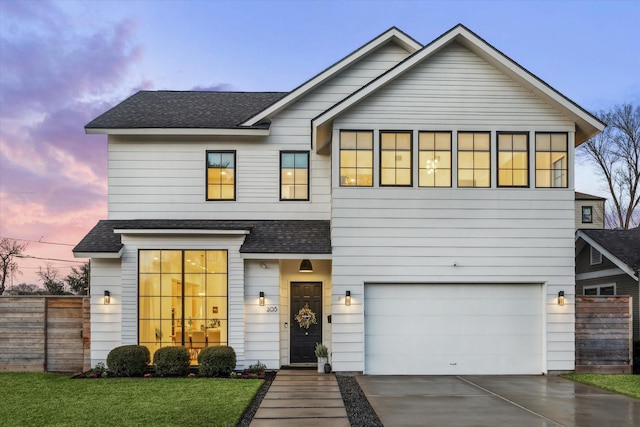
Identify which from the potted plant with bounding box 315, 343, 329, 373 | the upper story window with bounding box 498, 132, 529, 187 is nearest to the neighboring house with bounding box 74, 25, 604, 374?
the upper story window with bounding box 498, 132, 529, 187

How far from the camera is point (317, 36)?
36.8 metres

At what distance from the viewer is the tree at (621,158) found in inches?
1278

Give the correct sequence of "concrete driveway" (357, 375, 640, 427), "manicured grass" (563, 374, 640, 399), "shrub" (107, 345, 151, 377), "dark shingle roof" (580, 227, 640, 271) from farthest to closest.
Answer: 1. "dark shingle roof" (580, 227, 640, 271)
2. "shrub" (107, 345, 151, 377)
3. "manicured grass" (563, 374, 640, 399)
4. "concrete driveway" (357, 375, 640, 427)

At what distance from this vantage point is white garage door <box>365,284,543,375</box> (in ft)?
39.2

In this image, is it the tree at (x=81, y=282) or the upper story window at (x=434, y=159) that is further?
the tree at (x=81, y=282)

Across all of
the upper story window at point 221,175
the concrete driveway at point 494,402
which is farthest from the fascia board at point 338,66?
the concrete driveway at point 494,402

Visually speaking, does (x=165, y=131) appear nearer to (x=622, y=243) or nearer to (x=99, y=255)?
(x=99, y=255)

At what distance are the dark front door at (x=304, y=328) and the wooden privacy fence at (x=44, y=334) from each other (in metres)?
5.00

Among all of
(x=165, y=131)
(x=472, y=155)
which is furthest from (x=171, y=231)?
(x=472, y=155)

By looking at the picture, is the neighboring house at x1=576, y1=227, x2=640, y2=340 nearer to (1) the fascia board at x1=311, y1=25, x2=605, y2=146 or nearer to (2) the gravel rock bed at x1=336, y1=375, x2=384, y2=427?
(1) the fascia board at x1=311, y1=25, x2=605, y2=146

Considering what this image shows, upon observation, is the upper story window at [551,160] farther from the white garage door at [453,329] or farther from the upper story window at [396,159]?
the upper story window at [396,159]

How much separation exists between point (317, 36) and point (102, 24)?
1967cm

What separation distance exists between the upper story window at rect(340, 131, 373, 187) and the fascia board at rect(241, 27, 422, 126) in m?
Answer: 2.13

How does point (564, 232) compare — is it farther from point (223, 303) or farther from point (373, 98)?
point (223, 303)
